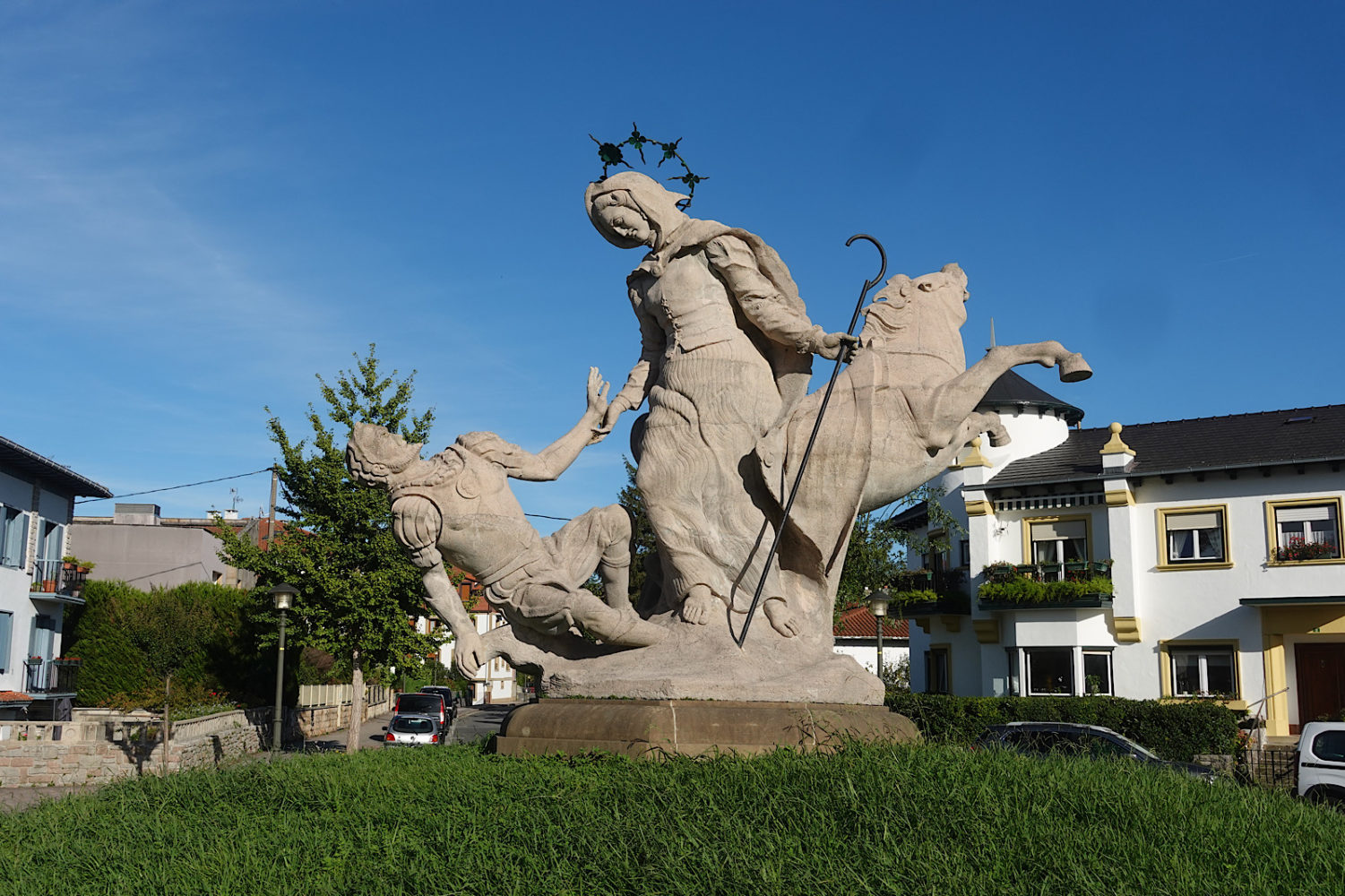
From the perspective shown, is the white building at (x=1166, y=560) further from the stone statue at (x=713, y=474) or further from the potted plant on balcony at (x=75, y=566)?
the stone statue at (x=713, y=474)

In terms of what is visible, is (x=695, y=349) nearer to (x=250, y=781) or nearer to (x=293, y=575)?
(x=250, y=781)

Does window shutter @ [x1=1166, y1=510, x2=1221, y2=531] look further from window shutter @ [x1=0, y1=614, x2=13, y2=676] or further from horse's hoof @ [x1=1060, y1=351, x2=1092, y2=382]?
window shutter @ [x1=0, y1=614, x2=13, y2=676]

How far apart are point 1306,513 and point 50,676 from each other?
118 ft

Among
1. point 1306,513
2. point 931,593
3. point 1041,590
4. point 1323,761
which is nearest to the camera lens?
point 1323,761

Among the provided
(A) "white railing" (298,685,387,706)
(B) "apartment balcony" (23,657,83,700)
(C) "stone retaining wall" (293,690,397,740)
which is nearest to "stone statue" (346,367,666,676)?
(C) "stone retaining wall" (293,690,397,740)

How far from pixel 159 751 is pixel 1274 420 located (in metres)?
31.1

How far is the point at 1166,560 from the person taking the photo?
33.9 metres

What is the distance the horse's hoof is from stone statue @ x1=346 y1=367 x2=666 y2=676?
2850 millimetres

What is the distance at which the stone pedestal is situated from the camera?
6.26m

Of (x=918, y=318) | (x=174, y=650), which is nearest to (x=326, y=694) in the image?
(x=174, y=650)

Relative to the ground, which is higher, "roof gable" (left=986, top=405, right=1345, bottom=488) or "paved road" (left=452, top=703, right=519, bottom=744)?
"roof gable" (left=986, top=405, right=1345, bottom=488)

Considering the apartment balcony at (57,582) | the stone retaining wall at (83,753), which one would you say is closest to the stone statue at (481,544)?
the stone retaining wall at (83,753)

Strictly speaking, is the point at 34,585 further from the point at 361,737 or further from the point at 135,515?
the point at 135,515

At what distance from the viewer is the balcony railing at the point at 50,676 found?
110 feet
